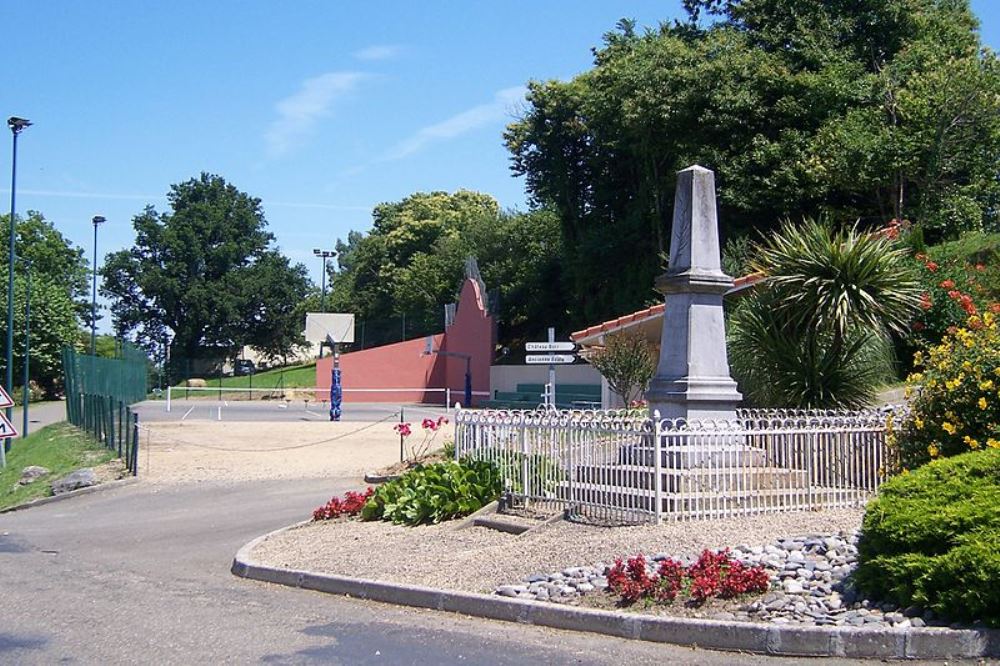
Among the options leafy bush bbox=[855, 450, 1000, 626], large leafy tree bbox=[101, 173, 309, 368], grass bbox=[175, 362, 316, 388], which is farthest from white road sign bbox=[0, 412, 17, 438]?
large leafy tree bbox=[101, 173, 309, 368]

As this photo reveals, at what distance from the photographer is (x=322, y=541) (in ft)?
40.4

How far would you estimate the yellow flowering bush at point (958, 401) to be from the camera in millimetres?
9977

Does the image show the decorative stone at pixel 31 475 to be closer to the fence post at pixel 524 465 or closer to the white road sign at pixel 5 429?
the white road sign at pixel 5 429

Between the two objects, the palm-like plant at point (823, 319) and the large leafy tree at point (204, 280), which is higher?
the large leafy tree at point (204, 280)

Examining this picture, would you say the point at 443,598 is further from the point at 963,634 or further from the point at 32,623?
the point at 963,634

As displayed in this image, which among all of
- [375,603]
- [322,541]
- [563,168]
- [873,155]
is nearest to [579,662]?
[375,603]

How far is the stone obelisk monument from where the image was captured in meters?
12.4

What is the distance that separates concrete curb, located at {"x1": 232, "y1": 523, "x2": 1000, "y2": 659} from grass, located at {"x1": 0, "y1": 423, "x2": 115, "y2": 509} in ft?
41.1

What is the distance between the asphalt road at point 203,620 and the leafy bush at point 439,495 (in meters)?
1.97

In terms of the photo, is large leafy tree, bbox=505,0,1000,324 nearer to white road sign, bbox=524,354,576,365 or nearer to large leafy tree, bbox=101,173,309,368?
white road sign, bbox=524,354,576,365

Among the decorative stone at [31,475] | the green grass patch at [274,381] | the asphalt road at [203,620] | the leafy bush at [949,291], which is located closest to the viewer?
the asphalt road at [203,620]

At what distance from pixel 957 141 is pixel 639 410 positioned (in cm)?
1708

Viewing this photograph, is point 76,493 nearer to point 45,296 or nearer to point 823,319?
point 823,319

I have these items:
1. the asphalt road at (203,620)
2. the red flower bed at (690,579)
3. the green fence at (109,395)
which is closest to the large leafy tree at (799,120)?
the green fence at (109,395)
